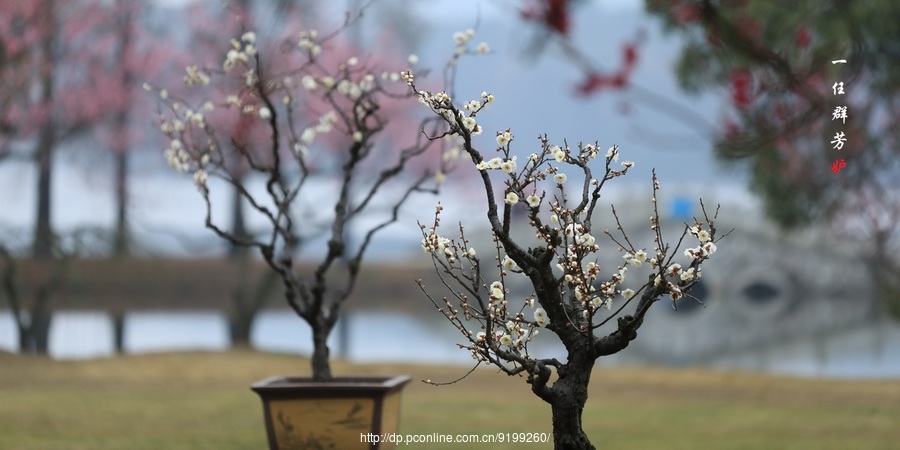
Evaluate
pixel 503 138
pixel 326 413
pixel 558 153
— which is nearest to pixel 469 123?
pixel 503 138

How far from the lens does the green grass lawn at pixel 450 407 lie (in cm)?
891

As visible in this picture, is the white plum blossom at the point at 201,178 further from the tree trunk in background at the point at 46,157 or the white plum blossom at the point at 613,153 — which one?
the tree trunk in background at the point at 46,157

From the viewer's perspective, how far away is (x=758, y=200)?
1600 cm

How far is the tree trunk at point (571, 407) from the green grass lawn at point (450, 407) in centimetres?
392

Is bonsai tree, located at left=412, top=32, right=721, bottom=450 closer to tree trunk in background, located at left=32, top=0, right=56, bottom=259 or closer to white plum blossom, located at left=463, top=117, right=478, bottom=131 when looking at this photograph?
white plum blossom, located at left=463, top=117, right=478, bottom=131

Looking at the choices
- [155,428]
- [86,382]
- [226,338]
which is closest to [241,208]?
[226,338]

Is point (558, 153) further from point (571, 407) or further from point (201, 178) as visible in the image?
point (201, 178)

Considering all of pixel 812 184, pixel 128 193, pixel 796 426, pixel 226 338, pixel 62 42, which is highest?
pixel 62 42

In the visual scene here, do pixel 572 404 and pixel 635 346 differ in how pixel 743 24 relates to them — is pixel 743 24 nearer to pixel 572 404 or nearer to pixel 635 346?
pixel 572 404

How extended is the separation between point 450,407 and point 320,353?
13.4 ft

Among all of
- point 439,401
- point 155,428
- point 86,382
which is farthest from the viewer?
point 86,382

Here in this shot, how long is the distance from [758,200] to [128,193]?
11.9 metres

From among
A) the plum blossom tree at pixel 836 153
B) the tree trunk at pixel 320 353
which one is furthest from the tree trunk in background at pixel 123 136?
the tree trunk at pixel 320 353

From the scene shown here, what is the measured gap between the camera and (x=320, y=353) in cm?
709
